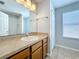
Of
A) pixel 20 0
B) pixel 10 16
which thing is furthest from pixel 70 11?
pixel 10 16

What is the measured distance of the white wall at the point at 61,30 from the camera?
3291 mm

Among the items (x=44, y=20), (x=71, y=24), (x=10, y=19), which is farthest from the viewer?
(x=71, y=24)

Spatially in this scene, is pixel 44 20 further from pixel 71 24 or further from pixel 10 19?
pixel 71 24

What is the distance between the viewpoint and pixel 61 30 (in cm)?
385

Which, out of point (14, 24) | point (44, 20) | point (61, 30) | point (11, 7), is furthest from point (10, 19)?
point (61, 30)

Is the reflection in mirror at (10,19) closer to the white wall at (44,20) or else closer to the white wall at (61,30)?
the white wall at (44,20)

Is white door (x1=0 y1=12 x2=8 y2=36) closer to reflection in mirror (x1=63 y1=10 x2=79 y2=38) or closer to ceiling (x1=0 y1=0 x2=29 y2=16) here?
ceiling (x1=0 y1=0 x2=29 y2=16)

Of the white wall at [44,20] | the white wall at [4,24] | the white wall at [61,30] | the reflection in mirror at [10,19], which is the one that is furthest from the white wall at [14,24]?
the white wall at [61,30]

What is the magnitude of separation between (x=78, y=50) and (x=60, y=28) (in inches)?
55.2

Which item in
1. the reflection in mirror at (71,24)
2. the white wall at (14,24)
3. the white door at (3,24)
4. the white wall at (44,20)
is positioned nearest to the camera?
the white door at (3,24)

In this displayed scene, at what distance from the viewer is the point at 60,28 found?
3.88 m

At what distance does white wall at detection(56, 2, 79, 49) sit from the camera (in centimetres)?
329

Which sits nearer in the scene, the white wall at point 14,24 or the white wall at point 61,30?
the white wall at point 14,24

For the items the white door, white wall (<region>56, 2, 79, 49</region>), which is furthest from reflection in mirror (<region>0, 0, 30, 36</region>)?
white wall (<region>56, 2, 79, 49</region>)
